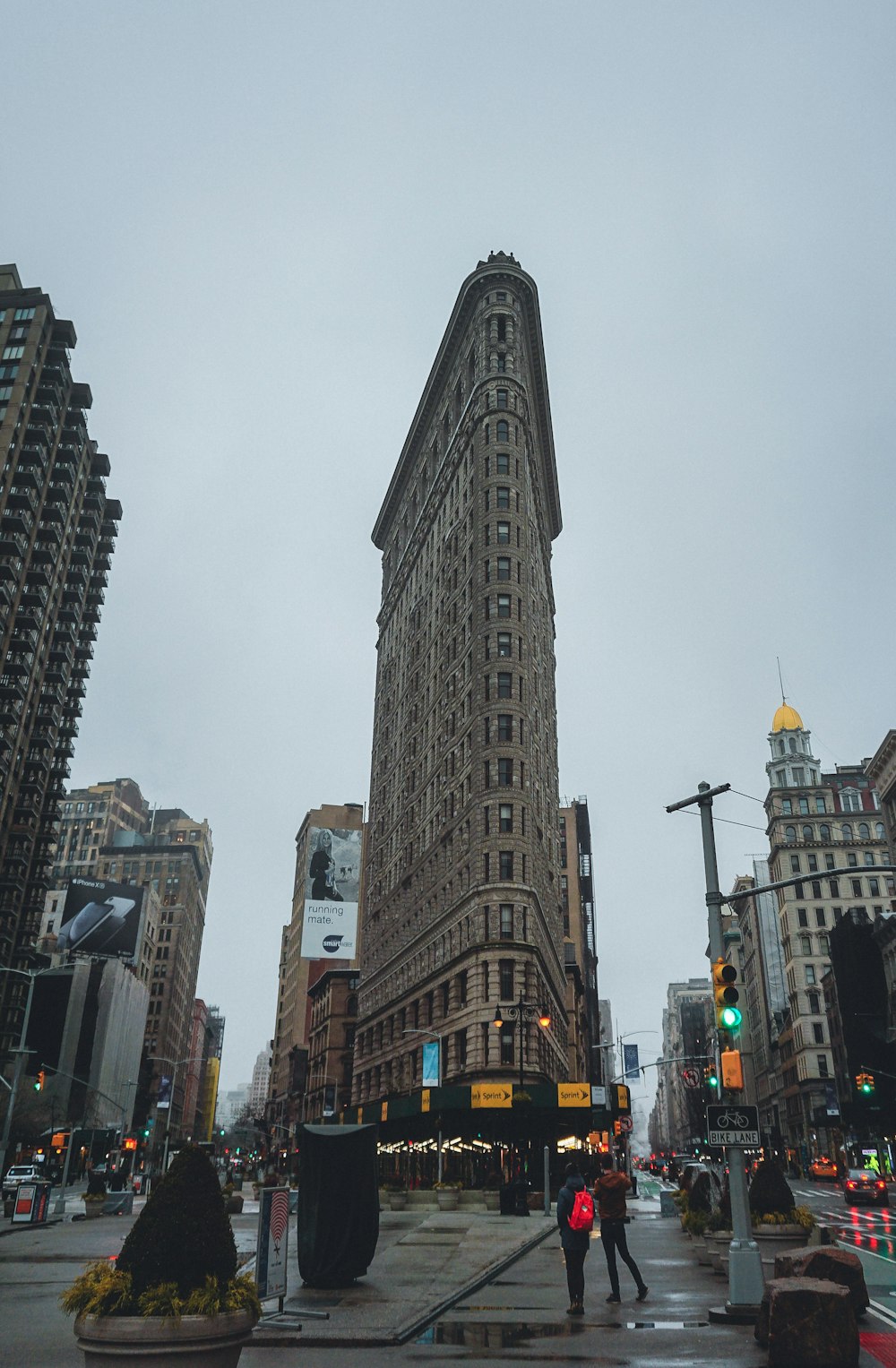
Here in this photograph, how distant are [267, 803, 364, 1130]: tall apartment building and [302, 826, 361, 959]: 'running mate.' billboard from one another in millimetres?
119

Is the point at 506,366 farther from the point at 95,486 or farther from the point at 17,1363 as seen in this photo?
the point at 17,1363

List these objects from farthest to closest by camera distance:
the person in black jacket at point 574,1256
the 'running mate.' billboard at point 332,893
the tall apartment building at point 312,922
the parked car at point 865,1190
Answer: the tall apartment building at point 312,922 < the 'running mate.' billboard at point 332,893 < the parked car at point 865,1190 < the person in black jacket at point 574,1256

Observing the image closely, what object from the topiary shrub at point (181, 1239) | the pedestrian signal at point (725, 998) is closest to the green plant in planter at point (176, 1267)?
the topiary shrub at point (181, 1239)

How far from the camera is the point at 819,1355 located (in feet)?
35.8

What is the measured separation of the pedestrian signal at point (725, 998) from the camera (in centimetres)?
1548

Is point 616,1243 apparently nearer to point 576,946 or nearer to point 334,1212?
point 334,1212

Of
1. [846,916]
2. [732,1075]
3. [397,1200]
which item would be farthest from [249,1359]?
[846,916]

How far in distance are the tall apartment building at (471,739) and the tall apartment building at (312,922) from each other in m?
44.0

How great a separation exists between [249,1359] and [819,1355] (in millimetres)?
6346

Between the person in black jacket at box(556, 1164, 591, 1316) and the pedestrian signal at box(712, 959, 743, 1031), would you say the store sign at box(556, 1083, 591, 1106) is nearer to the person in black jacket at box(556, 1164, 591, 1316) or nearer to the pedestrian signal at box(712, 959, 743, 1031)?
the person in black jacket at box(556, 1164, 591, 1316)

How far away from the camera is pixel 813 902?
420ft

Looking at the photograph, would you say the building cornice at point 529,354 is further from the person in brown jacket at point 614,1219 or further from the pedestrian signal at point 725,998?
the person in brown jacket at point 614,1219

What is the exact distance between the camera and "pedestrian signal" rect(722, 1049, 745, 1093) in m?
15.7

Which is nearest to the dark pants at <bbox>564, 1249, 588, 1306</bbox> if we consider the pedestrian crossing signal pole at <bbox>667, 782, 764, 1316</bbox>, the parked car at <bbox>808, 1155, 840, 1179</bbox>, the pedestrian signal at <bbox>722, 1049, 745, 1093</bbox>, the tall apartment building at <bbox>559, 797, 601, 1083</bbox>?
the pedestrian crossing signal pole at <bbox>667, 782, 764, 1316</bbox>
